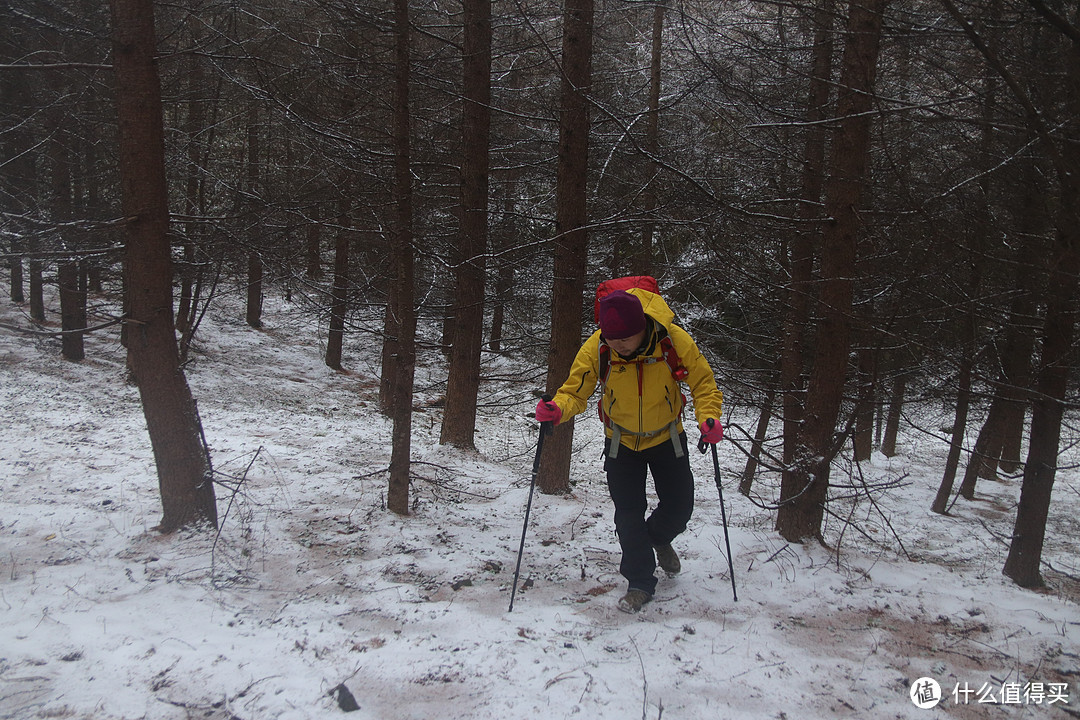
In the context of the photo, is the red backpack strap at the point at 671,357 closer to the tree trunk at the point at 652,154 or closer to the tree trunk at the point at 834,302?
the tree trunk at the point at 834,302

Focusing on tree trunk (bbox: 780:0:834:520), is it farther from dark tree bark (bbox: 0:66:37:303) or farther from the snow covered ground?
dark tree bark (bbox: 0:66:37:303)

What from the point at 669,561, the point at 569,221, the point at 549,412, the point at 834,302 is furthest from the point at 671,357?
the point at 569,221

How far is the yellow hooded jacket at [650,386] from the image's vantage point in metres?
4.31

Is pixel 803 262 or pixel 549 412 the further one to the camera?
pixel 803 262

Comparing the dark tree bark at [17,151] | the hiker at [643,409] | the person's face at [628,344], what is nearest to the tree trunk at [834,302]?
the hiker at [643,409]

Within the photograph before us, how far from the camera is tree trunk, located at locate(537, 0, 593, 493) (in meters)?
6.64

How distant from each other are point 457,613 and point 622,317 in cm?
228

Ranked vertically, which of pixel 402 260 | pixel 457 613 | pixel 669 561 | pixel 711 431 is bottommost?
pixel 457 613

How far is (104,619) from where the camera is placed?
384cm

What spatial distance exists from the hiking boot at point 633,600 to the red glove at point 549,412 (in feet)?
4.30

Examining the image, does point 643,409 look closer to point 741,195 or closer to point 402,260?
point 402,260

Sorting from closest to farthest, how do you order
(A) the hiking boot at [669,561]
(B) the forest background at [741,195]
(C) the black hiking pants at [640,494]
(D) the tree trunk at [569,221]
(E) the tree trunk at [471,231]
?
(C) the black hiking pants at [640,494]
(B) the forest background at [741,195]
(A) the hiking boot at [669,561]
(D) the tree trunk at [569,221]
(E) the tree trunk at [471,231]

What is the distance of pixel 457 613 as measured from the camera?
4.21 metres

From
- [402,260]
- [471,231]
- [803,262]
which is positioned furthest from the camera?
[471,231]
